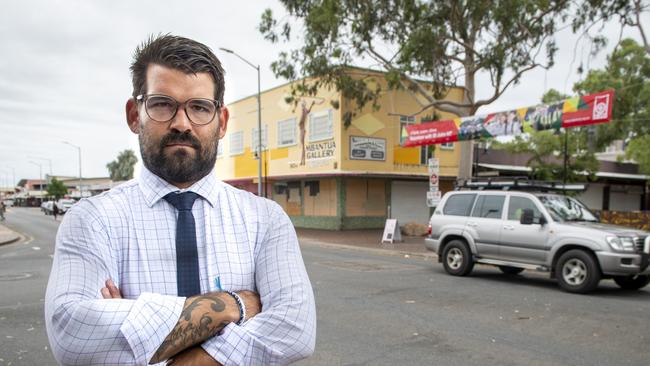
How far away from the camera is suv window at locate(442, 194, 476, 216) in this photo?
11.1m

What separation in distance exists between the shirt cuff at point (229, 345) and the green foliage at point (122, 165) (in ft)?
255

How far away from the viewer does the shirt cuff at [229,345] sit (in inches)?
66.4

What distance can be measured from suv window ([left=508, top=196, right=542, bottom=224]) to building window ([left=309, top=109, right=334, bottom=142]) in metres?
15.5

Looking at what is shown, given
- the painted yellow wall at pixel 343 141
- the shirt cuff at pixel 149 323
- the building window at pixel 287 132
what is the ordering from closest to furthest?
the shirt cuff at pixel 149 323 < the painted yellow wall at pixel 343 141 < the building window at pixel 287 132

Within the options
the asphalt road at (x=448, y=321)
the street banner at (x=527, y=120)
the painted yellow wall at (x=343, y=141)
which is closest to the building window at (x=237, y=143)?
the painted yellow wall at (x=343, y=141)

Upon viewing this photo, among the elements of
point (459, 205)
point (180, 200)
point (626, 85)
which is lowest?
point (459, 205)

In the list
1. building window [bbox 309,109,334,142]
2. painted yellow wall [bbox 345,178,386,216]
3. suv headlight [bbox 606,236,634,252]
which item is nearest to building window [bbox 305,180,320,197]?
painted yellow wall [bbox 345,178,386,216]

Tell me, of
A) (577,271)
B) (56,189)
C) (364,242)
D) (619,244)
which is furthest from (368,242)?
(56,189)

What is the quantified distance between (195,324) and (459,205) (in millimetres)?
10298

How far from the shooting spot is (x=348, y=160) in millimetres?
24812

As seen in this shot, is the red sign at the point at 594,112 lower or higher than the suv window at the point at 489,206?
higher

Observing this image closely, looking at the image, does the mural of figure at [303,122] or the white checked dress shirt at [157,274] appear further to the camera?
the mural of figure at [303,122]

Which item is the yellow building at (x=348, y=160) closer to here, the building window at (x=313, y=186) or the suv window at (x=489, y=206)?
the building window at (x=313, y=186)

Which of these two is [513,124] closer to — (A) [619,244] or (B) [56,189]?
(A) [619,244]
